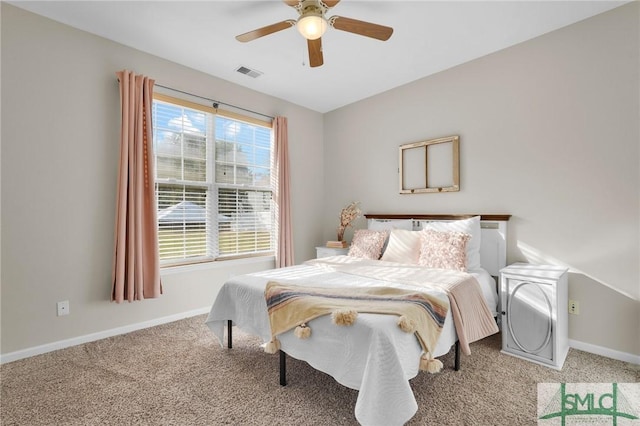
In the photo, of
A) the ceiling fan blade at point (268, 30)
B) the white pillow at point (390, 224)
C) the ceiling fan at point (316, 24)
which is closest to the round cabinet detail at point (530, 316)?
the white pillow at point (390, 224)

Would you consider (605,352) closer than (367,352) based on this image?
No

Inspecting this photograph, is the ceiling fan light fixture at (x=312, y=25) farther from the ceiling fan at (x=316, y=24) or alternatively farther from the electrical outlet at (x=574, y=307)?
the electrical outlet at (x=574, y=307)

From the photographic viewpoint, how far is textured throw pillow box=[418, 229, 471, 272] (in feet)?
8.97

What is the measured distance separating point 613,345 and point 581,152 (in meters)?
1.58

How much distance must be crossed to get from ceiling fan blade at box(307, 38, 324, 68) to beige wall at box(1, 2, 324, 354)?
181 cm

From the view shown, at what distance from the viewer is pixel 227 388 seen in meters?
2.02

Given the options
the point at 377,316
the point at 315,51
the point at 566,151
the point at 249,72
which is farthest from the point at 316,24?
the point at 566,151

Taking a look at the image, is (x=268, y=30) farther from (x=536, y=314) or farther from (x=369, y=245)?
(x=536, y=314)

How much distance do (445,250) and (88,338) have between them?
10.9ft

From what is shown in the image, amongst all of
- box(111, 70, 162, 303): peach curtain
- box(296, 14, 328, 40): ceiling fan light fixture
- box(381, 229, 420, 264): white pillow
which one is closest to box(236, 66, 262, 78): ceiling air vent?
box(111, 70, 162, 303): peach curtain

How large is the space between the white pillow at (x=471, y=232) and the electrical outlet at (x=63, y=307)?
3.50 meters

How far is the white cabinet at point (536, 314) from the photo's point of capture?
2273mm

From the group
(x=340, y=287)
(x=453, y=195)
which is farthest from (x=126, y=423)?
(x=453, y=195)

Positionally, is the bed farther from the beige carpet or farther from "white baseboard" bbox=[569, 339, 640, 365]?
"white baseboard" bbox=[569, 339, 640, 365]
